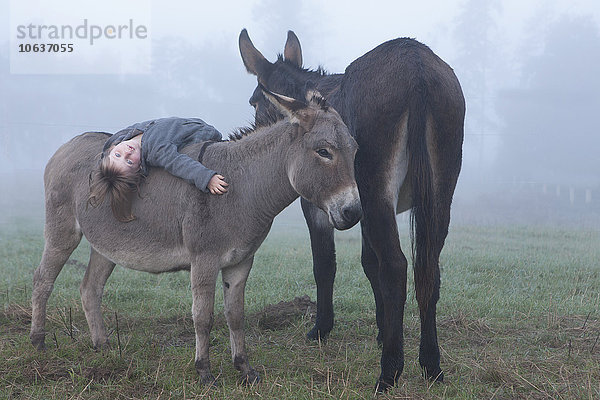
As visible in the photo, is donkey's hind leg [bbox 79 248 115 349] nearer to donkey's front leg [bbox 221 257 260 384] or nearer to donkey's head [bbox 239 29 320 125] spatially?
donkey's front leg [bbox 221 257 260 384]

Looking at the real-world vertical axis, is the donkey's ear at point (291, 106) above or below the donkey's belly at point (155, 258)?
above

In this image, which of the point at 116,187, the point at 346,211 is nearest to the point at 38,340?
the point at 116,187

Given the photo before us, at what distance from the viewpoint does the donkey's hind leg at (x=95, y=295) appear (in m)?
4.87

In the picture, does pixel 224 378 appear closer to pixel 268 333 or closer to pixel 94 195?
pixel 268 333

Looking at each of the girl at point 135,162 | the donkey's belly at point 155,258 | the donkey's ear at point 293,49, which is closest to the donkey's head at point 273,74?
the donkey's ear at point 293,49

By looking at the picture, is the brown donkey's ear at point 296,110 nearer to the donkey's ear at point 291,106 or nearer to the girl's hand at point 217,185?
the donkey's ear at point 291,106

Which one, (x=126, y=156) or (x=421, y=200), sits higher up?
(x=126, y=156)

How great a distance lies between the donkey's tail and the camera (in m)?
3.74

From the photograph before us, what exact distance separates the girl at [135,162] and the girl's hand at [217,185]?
19cm

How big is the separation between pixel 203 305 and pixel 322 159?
1385 millimetres

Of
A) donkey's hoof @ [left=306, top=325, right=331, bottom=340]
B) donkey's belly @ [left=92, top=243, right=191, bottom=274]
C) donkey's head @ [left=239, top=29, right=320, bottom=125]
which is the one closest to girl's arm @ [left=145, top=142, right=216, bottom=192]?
donkey's belly @ [left=92, top=243, right=191, bottom=274]

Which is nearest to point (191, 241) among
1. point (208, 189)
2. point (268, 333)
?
point (208, 189)

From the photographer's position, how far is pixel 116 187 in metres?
4.12

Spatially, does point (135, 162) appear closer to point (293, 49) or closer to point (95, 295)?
point (95, 295)
